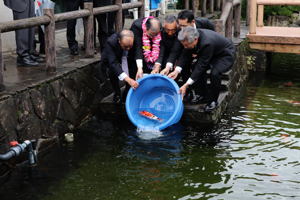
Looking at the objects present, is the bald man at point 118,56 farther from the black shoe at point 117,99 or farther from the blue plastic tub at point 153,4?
the blue plastic tub at point 153,4

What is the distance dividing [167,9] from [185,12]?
8149mm

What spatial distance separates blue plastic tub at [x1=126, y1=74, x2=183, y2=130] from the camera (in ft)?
23.1

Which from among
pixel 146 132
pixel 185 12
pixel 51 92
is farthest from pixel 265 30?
pixel 51 92

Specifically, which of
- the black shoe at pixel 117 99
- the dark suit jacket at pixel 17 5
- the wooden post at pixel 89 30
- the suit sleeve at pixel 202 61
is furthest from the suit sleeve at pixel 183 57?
the dark suit jacket at pixel 17 5

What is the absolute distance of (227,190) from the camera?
5.25m

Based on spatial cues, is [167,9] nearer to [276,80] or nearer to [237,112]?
[276,80]

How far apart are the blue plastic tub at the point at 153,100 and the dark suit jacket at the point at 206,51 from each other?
420 mm

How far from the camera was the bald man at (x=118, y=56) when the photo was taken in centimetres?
696

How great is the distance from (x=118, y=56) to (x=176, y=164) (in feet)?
6.63

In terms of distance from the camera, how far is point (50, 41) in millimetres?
6812

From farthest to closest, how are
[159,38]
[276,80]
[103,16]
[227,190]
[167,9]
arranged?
[167,9] → [276,80] → [103,16] → [159,38] → [227,190]

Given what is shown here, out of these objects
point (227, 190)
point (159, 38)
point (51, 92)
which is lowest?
point (227, 190)

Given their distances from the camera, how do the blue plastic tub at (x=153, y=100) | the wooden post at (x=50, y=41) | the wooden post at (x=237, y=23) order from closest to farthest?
the wooden post at (x=50, y=41), the blue plastic tub at (x=153, y=100), the wooden post at (x=237, y=23)

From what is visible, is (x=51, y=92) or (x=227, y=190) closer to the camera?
(x=227, y=190)
